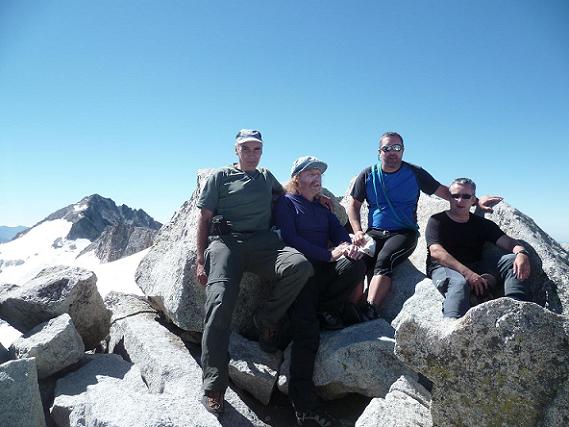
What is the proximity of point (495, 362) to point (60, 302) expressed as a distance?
689 cm

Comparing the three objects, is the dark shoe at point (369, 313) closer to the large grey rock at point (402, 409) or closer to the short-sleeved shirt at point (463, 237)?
the short-sleeved shirt at point (463, 237)

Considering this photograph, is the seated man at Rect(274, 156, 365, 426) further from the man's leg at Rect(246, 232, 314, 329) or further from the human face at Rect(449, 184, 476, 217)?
the human face at Rect(449, 184, 476, 217)

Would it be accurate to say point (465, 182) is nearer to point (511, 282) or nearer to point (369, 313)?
point (511, 282)

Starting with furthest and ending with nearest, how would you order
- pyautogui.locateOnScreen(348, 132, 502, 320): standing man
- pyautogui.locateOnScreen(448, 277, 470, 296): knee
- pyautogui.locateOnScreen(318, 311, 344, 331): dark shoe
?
pyautogui.locateOnScreen(348, 132, 502, 320): standing man < pyautogui.locateOnScreen(318, 311, 344, 331): dark shoe < pyautogui.locateOnScreen(448, 277, 470, 296): knee

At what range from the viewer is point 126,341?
7371 mm

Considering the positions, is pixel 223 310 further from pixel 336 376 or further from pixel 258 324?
pixel 336 376

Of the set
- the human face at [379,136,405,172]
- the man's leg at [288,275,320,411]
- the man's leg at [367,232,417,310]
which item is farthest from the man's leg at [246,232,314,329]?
the human face at [379,136,405,172]

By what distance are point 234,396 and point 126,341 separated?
2.94 metres

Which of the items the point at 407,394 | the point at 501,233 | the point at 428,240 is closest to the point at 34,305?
the point at 407,394

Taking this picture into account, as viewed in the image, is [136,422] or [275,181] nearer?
[136,422]

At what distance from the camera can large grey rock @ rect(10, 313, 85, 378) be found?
587 centimetres

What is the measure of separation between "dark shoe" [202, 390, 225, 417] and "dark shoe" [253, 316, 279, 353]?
1361 mm

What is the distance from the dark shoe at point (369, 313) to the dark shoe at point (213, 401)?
2.85 metres

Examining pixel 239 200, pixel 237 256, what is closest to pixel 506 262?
pixel 237 256
